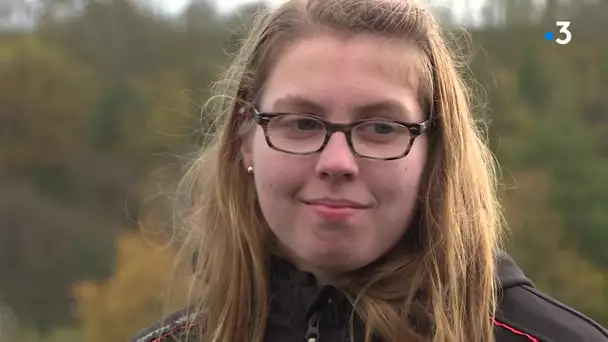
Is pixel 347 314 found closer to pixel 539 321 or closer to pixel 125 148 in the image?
pixel 539 321

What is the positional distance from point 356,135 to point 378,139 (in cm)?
2

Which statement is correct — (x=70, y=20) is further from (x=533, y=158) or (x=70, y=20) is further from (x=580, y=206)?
(x=580, y=206)

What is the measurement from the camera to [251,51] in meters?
0.85

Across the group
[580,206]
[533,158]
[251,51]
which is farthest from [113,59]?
[251,51]

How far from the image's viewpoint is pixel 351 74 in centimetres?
71

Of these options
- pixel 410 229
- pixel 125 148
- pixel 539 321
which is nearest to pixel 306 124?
pixel 410 229

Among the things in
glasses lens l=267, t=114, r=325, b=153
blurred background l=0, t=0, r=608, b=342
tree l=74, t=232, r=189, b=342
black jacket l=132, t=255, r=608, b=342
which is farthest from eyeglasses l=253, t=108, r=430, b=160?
tree l=74, t=232, r=189, b=342

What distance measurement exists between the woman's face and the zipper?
0.20 ft

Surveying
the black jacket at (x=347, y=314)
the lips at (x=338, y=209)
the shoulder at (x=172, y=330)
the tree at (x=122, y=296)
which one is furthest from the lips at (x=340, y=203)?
the tree at (x=122, y=296)

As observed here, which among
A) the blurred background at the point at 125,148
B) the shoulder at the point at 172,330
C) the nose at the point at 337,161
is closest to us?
the nose at the point at 337,161

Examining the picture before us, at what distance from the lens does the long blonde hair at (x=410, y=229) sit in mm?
743

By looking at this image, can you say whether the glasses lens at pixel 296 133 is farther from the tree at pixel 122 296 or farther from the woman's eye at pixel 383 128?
the tree at pixel 122 296

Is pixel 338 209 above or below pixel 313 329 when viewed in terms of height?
above

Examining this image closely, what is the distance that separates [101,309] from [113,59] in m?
3.65
